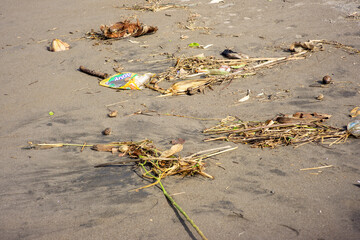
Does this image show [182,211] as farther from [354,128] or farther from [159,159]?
[354,128]

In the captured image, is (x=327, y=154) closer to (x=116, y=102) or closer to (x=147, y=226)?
(x=147, y=226)

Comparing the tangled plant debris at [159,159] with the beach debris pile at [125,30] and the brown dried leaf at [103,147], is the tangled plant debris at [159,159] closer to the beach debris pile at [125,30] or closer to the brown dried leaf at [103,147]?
the brown dried leaf at [103,147]

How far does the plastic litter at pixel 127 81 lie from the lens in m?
4.12

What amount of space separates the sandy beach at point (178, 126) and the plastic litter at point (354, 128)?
93 mm

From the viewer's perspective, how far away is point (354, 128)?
284 centimetres

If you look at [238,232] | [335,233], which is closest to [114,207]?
[238,232]

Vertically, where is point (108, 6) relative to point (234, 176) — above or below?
above

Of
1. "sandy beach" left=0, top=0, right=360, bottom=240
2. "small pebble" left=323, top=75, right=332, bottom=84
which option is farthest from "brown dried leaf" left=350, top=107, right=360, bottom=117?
"small pebble" left=323, top=75, right=332, bottom=84

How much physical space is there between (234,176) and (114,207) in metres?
0.97


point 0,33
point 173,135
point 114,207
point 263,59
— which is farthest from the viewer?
point 0,33

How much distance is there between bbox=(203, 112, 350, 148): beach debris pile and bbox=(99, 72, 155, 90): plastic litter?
57.7 inches

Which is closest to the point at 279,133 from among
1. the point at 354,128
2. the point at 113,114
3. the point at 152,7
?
the point at 354,128

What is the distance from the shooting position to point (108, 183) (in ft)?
8.09

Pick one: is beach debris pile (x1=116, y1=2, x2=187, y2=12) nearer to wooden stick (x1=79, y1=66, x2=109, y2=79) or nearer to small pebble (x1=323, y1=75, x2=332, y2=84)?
wooden stick (x1=79, y1=66, x2=109, y2=79)
